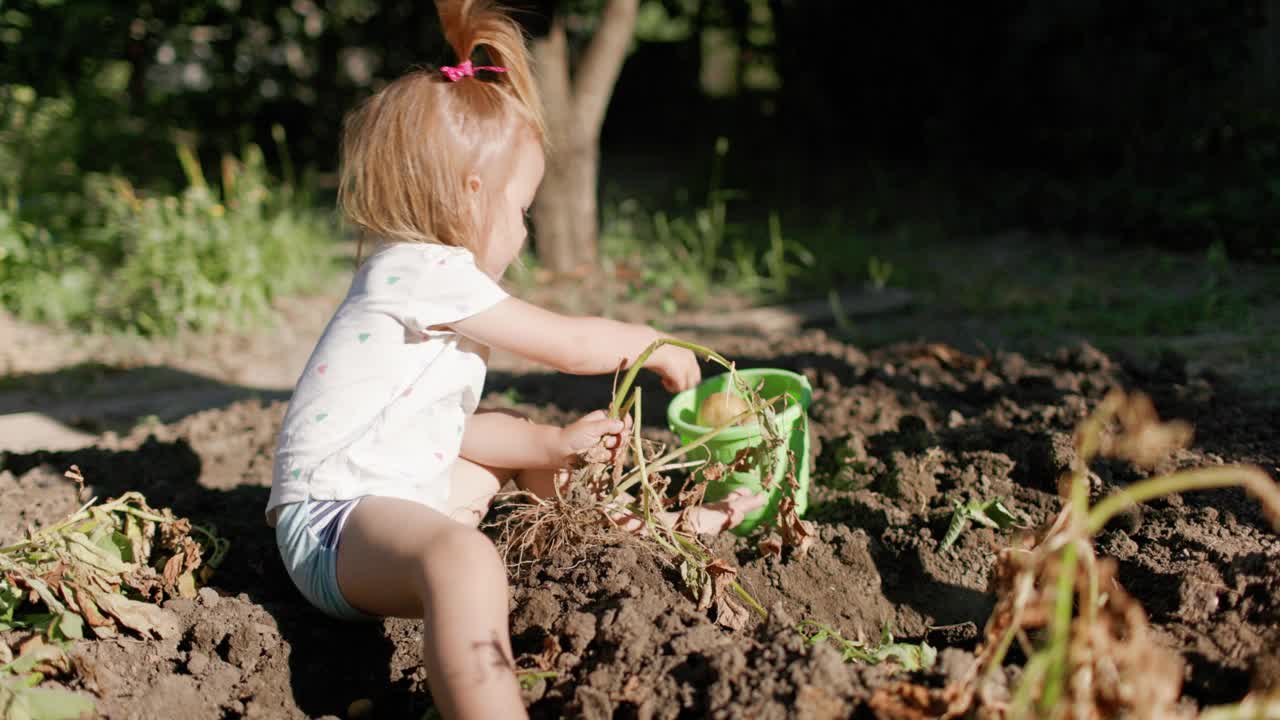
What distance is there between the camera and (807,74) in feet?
25.0

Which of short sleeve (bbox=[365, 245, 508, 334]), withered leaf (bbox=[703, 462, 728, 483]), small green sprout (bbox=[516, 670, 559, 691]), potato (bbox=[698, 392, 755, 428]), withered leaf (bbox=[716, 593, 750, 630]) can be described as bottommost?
small green sprout (bbox=[516, 670, 559, 691])

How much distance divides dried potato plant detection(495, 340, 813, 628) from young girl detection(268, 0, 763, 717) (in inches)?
3.5

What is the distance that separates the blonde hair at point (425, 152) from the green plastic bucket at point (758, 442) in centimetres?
69

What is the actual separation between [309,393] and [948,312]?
3.07 metres

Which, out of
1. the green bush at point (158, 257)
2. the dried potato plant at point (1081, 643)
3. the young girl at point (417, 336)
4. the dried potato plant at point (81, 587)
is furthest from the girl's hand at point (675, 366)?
the green bush at point (158, 257)

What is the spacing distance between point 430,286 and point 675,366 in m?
0.60

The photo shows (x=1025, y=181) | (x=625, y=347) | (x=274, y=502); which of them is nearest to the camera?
(x=274, y=502)

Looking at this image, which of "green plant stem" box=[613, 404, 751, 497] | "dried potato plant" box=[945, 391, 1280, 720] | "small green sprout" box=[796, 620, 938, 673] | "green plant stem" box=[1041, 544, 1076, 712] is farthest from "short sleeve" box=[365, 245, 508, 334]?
"green plant stem" box=[1041, 544, 1076, 712]

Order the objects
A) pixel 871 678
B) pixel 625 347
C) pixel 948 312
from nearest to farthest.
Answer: pixel 871 678 → pixel 625 347 → pixel 948 312

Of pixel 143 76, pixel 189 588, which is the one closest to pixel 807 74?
pixel 143 76

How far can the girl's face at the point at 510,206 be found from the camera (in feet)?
6.95

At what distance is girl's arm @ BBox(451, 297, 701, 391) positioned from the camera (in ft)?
6.63

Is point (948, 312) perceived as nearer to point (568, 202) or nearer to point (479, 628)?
point (568, 202)

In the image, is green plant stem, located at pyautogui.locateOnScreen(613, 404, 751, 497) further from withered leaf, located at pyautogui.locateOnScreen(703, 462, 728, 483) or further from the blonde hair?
the blonde hair
